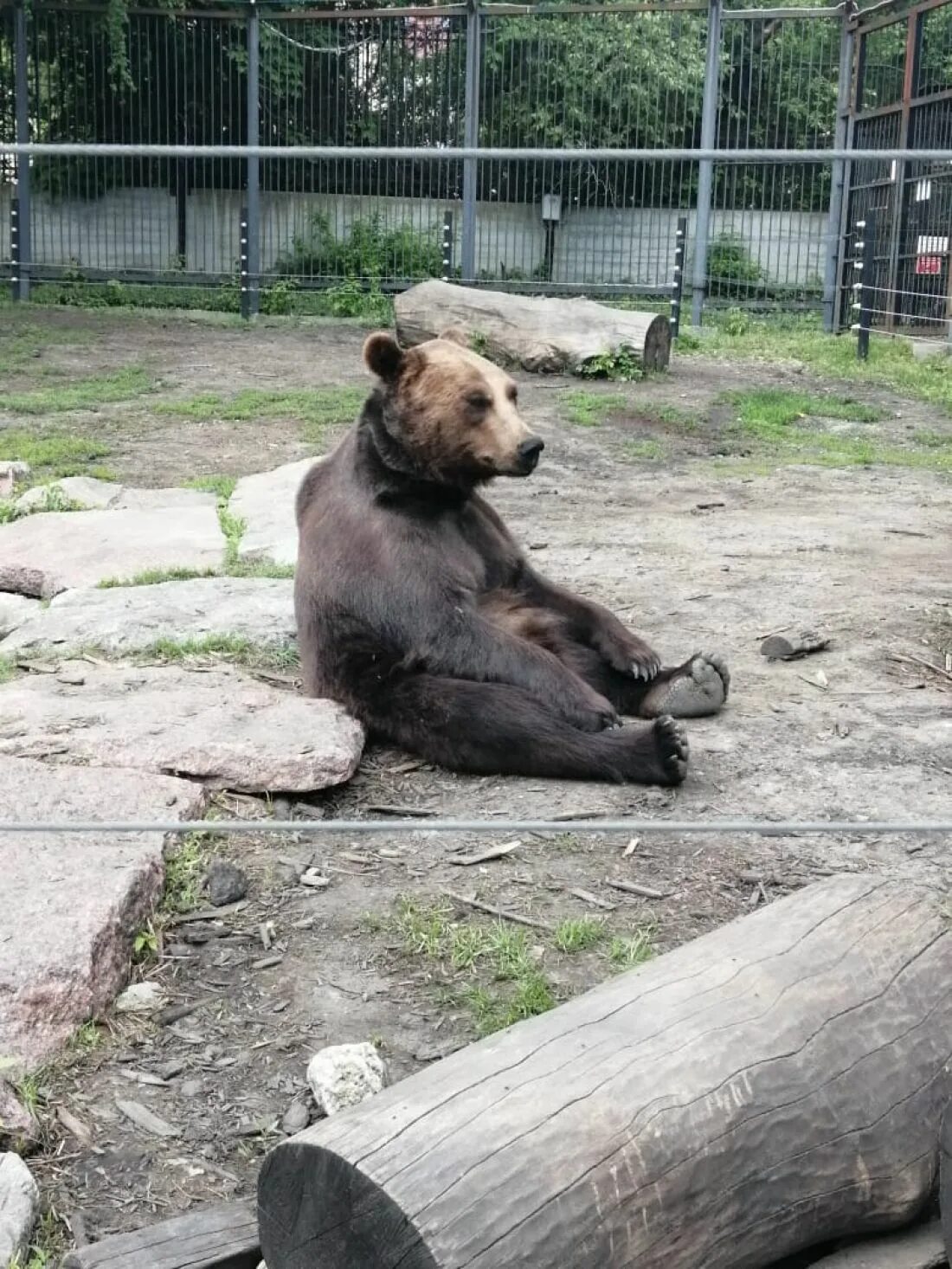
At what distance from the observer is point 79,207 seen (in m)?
20.5

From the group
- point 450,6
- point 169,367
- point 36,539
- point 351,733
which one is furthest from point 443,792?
point 450,6

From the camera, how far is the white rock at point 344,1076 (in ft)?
9.64

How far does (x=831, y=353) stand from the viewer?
52.7 feet

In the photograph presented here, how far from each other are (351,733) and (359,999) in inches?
51.5

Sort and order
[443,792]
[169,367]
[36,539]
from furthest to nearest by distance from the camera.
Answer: [169,367]
[36,539]
[443,792]

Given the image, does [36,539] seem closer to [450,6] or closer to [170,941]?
[170,941]

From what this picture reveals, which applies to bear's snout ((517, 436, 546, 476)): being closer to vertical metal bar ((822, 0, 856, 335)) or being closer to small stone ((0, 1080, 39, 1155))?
small stone ((0, 1080, 39, 1155))

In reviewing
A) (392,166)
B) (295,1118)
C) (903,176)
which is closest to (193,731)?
(295,1118)

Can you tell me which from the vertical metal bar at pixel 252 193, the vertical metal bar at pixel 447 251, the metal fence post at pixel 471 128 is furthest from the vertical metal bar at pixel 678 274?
the vertical metal bar at pixel 252 193

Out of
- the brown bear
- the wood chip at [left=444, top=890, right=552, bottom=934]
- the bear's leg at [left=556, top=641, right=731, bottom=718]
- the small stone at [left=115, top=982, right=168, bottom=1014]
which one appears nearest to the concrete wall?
the brown bear

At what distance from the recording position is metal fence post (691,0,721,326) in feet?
57.9

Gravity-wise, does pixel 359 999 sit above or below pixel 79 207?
below

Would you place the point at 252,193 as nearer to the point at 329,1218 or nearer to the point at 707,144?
the point at 707,144

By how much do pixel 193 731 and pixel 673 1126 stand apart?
7.62 feet
